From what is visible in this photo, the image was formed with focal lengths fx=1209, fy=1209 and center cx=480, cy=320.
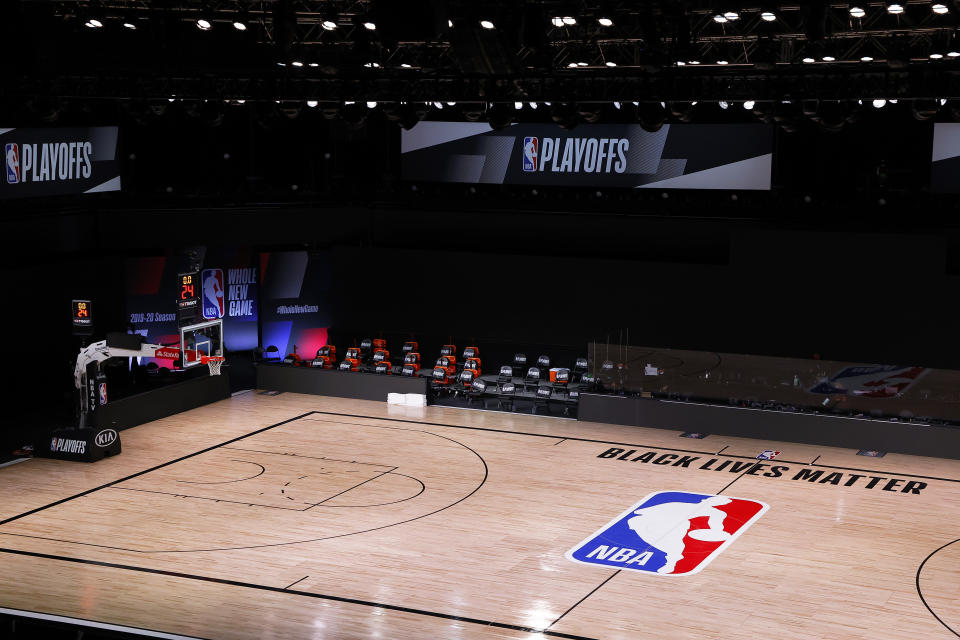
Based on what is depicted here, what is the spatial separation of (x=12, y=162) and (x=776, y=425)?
16.9 m

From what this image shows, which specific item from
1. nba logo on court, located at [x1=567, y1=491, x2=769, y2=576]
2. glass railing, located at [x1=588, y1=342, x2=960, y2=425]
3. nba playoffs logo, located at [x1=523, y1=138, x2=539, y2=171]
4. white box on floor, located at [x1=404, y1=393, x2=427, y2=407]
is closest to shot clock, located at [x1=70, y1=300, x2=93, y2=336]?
white box on floor, located at [x1=404, y1=393, x2=427, y2=407]

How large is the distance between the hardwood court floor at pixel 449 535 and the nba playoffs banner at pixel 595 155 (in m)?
6.55

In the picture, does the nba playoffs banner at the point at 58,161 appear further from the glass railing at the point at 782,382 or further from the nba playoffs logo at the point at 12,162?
the glass railing at the point at 782,382

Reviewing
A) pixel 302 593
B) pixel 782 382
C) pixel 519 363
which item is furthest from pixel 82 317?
pixel 782 382

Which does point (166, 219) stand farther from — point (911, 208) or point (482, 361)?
point (911, 208)

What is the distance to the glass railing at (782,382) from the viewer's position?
2373cm

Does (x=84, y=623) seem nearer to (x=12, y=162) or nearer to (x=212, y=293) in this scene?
(x=12, y=162)

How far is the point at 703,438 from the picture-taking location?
2469cm

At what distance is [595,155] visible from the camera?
29172 mm

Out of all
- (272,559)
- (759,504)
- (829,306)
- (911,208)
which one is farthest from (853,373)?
(272,559)

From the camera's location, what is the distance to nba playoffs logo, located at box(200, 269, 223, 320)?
29719mm

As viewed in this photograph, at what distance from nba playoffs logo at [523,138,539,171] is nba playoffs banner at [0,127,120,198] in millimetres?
9844

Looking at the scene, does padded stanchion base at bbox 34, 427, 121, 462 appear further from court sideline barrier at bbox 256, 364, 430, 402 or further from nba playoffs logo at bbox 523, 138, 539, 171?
nba playoffs logo at bbox 523, 138, 539, 171

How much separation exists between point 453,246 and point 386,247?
172 cm
